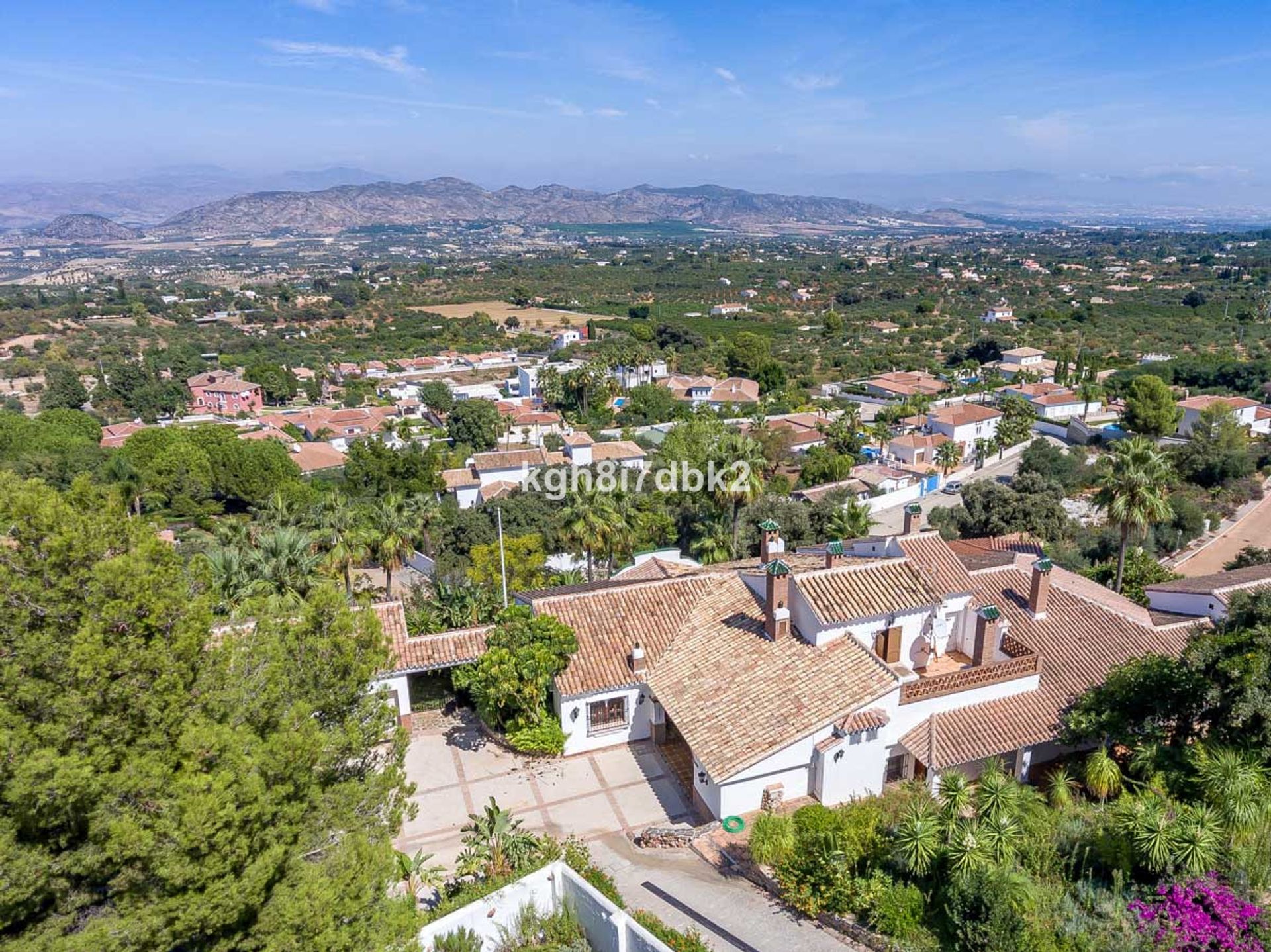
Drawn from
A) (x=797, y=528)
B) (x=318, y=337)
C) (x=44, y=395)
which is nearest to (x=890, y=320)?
(x=318, y=337)

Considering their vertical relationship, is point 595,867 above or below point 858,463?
above

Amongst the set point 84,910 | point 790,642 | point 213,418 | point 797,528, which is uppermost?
point 84,910

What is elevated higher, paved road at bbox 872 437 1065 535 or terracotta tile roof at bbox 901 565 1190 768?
terracotta tile roof at bbox 901 565 1190 768

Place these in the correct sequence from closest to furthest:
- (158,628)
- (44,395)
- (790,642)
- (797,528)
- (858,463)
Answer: (158,628)
(790,642)
(797,528)
(858,463)
(44,395)

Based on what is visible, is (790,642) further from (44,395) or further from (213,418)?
(44,395)

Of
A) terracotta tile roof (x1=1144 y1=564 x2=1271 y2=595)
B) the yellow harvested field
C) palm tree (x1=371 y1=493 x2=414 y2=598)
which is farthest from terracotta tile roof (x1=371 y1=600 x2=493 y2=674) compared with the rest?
the yellow harvested field

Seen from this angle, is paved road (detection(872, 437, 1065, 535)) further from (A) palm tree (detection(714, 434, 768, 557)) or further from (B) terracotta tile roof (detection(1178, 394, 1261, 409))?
(A) palm tree (detection(714, 434, 768, 557))

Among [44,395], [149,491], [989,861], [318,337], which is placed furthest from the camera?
[318,337]

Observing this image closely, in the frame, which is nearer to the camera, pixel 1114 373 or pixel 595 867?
pixel 595 867
